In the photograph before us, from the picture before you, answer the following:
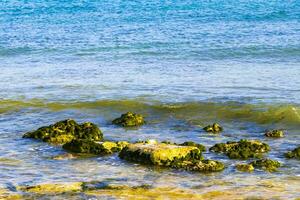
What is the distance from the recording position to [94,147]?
15930 mm

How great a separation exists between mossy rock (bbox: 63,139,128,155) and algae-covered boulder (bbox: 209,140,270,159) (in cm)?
244

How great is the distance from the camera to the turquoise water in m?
14.6

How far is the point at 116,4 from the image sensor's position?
237 feet

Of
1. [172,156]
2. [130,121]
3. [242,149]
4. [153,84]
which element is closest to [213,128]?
[130,121]

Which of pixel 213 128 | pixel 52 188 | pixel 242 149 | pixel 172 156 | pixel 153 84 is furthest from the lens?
pixel 153 84

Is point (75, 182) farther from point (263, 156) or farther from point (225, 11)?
point (225, 11)

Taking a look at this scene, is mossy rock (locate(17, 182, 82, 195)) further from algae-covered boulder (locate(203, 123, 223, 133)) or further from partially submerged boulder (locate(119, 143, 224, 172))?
algae-covered boulder (locate(203, 123, 223, 133))

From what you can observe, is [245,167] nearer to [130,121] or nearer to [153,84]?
[130,121]

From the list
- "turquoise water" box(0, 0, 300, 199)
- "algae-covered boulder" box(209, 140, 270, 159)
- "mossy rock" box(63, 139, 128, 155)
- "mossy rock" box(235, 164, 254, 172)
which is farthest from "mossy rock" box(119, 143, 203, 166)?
"algae-covered boulder" box(209, 140, 270, 159)

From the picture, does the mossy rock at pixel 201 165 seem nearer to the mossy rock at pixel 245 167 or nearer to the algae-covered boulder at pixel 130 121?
the mossy rock at pixel 245 167

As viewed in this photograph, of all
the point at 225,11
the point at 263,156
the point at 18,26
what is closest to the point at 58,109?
the point at 263,156

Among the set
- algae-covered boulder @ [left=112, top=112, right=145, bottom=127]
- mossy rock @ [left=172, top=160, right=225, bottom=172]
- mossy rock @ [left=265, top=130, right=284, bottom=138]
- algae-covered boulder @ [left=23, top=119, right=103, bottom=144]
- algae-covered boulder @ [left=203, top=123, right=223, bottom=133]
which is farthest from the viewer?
algae-covered boulder @ [left=112, top=112, right=145, bottom=127]

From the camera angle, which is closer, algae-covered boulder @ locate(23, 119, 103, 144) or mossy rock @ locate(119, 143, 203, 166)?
mossy rock @ locate(119, 143, 203, 166)

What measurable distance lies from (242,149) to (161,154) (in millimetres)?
2234
